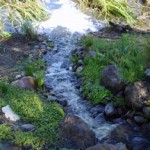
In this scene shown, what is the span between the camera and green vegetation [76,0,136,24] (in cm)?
908

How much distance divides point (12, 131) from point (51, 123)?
557 millimetres

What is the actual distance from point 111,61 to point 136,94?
3.71ft

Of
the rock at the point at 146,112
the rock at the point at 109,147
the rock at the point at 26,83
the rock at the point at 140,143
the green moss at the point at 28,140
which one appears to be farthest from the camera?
the rock at the point at 26,83

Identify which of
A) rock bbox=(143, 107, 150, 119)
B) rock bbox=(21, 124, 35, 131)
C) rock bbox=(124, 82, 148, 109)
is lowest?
rock bbox=(21, 124, 35, 131)

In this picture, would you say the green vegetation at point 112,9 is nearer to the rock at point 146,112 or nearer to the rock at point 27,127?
the rock at point 146,112

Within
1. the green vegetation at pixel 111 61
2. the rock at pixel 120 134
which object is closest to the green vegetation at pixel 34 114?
the rock at pixel 120 134

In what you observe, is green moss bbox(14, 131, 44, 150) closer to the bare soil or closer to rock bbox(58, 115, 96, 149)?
rock bbox(58, 115, 96, 149)

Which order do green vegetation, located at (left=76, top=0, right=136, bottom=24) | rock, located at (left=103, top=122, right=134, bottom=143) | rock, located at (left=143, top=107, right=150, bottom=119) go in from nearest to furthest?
1. rock, located at (left=103, top=122, right=134, bottom=143)
2. rock, located at (left=143, top=107, right=150, bottom=119)
3. green vegetation, located at (left=76, top=0, right=136, bottom=24)

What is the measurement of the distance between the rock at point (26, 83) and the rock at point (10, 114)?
0.64 m

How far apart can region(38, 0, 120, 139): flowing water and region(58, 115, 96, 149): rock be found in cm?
37

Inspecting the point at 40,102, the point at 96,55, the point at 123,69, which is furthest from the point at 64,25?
the point at 40,102

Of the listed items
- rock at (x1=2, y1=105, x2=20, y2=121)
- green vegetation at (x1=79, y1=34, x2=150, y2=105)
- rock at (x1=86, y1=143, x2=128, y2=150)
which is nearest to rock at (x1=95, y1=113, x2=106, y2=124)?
green vegetation at (x1=79, y1=34, x2=150, y2=105)

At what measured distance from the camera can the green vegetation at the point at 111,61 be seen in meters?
5.80

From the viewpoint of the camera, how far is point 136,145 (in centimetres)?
477
